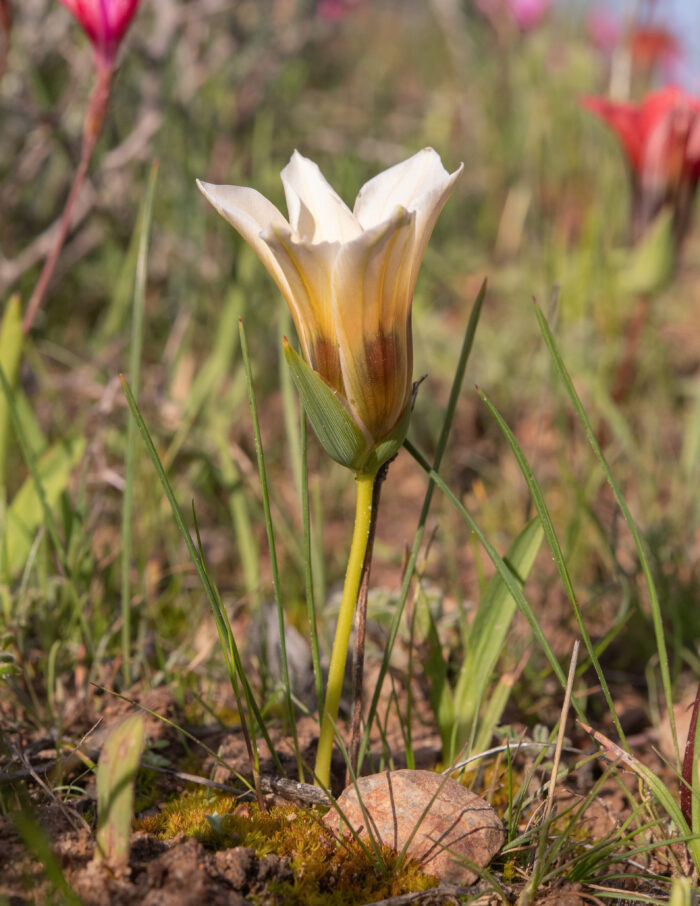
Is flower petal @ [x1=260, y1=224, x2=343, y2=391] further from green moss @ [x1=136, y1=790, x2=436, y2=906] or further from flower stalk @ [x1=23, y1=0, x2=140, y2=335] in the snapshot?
flower stalk @ [x1=23, y1=0, x2=140, y2=335]

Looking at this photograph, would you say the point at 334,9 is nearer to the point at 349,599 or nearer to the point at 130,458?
the point at 130,458

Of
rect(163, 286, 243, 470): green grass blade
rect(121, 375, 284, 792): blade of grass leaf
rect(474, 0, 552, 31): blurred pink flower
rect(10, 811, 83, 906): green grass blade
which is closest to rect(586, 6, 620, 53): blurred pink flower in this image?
rect(474, 0, 552, 31): blurred pink flower

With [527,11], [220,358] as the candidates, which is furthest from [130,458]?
[527,11]

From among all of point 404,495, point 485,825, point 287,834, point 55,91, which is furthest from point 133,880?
point 55,91

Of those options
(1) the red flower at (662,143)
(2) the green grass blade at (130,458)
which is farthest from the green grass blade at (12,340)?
(1) the red flower at (662,143)

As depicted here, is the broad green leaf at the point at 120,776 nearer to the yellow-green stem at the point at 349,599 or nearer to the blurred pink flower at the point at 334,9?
the yellow-green stem at the point at 349,599

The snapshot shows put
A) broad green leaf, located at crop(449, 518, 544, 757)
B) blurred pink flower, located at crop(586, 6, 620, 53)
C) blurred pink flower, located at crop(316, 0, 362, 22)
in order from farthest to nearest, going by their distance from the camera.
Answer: blurred pink flower, located at crop(586, 6, 620, 53) → blurred pink flower, located at crop(316, 0, 362, 22) → broad green leaf, located at crop(449, 518, 544, 757)
